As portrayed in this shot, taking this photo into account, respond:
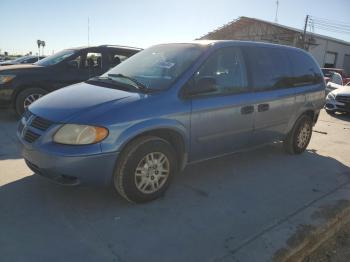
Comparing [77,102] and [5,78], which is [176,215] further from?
[5,78]

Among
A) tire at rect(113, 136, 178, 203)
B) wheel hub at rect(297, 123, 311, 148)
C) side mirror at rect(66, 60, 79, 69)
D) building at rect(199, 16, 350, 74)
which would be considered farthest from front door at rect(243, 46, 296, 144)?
building at rect(199, 16, 350, 74)

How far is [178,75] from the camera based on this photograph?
3871 mm

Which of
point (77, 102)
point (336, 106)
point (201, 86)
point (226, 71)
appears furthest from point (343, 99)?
point (77, 102)

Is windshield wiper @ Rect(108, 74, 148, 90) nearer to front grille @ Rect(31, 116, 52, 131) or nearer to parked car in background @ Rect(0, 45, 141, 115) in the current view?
front grille @ Rect(31, 116, 52, 131)

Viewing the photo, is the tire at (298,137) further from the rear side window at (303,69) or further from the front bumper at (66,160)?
the front bumper at (66,160)

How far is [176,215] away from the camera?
351cm

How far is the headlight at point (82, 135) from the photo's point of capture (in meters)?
3.19

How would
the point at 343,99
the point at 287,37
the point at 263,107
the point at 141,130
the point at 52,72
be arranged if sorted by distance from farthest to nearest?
the point at 287,37, the point at 343,99, the point at 52,72, the point at 263,107, the point at 141,130

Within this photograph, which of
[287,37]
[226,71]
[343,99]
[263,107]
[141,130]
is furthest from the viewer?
[287,37]

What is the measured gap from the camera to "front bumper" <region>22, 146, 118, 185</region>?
315 cm

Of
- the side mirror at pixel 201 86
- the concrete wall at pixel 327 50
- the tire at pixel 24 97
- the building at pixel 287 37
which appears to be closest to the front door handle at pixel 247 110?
the side mirror at pixel 201 86

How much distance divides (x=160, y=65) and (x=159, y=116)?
938 millimetres

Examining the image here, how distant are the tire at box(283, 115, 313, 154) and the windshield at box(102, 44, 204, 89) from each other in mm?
2490

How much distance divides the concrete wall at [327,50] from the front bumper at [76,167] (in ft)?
114
